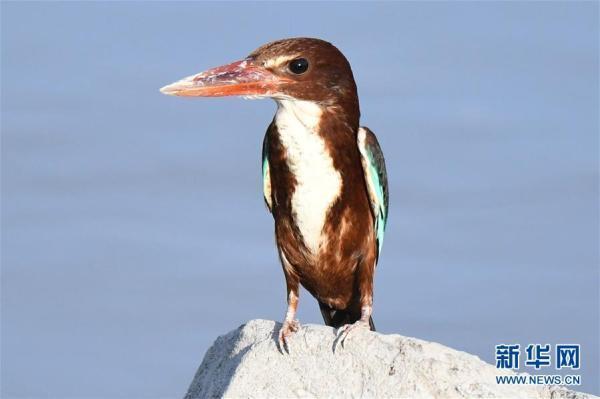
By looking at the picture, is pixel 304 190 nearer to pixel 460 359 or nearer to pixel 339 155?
pixel 339 155

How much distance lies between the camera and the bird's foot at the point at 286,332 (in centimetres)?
966

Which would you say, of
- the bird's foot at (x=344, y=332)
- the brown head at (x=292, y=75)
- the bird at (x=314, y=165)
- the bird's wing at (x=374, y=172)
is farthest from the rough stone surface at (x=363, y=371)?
the brown head at (x=292, y=75)

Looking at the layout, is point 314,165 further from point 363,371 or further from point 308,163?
point 363,371

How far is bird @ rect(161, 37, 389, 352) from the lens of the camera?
9703 millimetres

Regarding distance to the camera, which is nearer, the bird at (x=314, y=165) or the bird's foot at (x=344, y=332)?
the bird's foot at (x=344, y=332)

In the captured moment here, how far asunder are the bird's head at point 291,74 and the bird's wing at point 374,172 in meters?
0.36

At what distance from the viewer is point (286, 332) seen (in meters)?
9.79

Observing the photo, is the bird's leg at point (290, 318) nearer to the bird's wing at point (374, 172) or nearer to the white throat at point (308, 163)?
the white throat at point (308, 163)

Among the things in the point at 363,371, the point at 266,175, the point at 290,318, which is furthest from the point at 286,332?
the point at 266,175

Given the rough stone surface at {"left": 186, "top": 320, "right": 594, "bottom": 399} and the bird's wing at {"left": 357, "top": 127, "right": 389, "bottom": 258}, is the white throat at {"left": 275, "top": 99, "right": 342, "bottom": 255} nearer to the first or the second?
the bird's wing at {"left": 357, "top": 127, "right": 389, "bottom": 258}

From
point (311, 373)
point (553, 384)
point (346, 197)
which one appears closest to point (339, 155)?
point (346, 197)

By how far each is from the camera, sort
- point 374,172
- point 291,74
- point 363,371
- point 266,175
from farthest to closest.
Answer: point 266,175, point 374,172, point 291,74, point 363,371

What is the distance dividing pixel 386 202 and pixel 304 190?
923mm

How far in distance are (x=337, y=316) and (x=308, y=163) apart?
1.73 m
